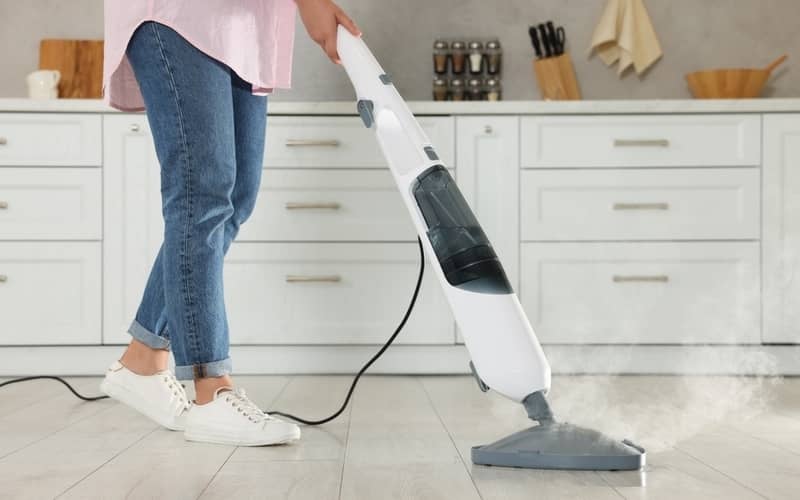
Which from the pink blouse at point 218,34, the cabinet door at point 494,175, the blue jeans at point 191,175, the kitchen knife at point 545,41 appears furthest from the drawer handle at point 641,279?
the blue jeans at point 191,175

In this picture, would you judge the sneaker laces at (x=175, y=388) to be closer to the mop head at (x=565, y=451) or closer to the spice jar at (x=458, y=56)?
the mop head at (x=565, y=451)

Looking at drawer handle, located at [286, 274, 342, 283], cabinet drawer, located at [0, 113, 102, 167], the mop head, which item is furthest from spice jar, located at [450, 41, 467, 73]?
the mop head

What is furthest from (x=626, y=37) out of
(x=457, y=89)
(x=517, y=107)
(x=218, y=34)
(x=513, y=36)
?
(x=218, y=34)

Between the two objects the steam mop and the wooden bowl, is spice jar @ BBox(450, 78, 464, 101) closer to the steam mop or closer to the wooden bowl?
the wooden bowl

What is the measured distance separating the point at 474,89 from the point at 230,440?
1878 millimetres

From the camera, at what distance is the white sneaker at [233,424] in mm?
1460

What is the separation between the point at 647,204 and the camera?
2600 mm

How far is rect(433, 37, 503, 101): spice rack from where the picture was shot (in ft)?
9.98

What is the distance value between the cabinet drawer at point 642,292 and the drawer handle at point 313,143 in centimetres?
63

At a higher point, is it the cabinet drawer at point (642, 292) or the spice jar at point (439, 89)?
the spice jar at point (439, 89)

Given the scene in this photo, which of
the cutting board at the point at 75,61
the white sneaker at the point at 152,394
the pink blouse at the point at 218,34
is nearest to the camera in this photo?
the pink blouse at the point at 218,34

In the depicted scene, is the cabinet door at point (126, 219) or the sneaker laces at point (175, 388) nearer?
the sneaker laces at point (175, 388)

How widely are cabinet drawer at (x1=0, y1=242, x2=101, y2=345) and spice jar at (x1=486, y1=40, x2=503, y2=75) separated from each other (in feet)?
4.69

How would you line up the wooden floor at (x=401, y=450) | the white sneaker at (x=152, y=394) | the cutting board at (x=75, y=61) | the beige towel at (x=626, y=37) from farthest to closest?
Answer: 1. the beige towel at (x=626, y=37)
2. the cutting board at (x=75, y=61)
3. the white sneaker at (x=152, y=394)
4. the wooden floor at (x=401, y=450)
